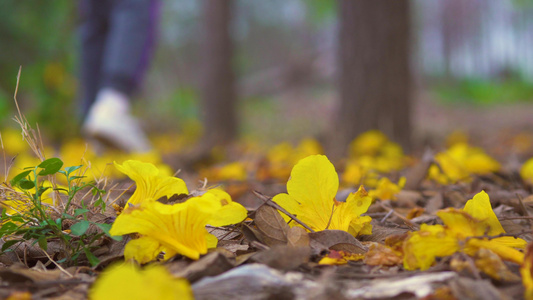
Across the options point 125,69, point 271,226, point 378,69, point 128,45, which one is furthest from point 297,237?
point 128,45

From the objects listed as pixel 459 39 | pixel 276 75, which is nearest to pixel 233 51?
pixel 276 75

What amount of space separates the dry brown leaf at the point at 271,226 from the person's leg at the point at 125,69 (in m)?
2.70

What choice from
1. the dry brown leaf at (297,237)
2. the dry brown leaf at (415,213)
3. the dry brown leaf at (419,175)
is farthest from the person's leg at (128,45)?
the dry brown leaf at (297,237)

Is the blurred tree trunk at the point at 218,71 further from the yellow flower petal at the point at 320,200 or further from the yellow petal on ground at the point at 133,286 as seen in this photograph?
the yellow petal on ground at the point at 133,286

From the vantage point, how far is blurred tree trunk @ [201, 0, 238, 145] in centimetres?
684

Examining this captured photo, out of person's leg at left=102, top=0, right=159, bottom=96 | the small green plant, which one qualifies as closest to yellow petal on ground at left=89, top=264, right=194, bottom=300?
the small green plant

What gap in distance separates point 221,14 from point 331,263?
6.58 meters

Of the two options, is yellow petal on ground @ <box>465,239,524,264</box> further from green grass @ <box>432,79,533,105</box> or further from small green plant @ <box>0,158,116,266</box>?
green grass @ <box>432,79,533,105</box>

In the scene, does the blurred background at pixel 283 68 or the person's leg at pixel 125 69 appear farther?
the blurred background at pixel 283 68

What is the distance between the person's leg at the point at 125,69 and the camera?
3.55 metres

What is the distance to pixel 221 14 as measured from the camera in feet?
23.1

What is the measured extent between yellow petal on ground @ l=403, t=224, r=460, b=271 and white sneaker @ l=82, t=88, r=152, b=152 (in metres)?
2.96

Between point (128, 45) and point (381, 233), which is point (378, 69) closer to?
point (128, 45)

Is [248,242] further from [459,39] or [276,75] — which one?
[459,39]
